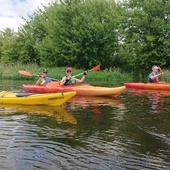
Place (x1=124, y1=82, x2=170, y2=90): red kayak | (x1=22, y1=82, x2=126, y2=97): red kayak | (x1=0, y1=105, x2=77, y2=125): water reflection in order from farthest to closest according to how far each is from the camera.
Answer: (x1=124, y1=82, x2=170, y2=90): red kayak
(x1=22, y1=82, x2=126, y2=97): red kayak
(x1=0, y1=105, x2=77, y2=125): water reflection

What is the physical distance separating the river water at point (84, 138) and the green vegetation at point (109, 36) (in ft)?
48.0

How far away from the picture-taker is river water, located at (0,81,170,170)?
439 cm

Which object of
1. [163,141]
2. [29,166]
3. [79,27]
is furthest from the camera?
[79,27]

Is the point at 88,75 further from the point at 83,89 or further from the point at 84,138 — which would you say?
the point at 84,138

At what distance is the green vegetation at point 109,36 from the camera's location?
Answer: 24.2 metres

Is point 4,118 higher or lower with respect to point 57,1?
lower

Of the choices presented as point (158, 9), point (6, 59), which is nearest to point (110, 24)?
point (158, 9)

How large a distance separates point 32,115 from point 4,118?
72cm

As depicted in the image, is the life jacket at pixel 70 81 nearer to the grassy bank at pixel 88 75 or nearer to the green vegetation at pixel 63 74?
the grassy bank at pixel 88 75

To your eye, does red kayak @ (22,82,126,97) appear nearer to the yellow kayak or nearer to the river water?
the yellow kayak

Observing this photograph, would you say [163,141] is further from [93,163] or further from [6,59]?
[6,59]

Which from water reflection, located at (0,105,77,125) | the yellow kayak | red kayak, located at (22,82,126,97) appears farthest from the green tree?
water reflection, located at (0,105,77,125)

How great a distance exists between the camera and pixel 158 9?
24.3m

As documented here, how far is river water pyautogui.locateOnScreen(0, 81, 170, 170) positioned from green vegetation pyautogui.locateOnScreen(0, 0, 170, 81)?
1464cm
